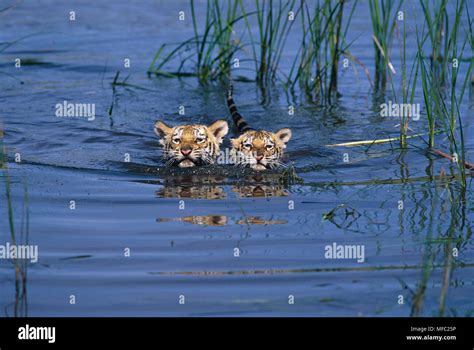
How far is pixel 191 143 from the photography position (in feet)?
32.4

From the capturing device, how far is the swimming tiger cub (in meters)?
9.67

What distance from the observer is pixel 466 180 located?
29.0 feet

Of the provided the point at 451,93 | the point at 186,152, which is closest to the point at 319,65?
the point at 451,93

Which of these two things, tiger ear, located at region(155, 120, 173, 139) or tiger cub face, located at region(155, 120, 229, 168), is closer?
tiger cub face, located at region(155, 120, 229, 168)

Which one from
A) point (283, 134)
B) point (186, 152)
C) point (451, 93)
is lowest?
point (186, 152)

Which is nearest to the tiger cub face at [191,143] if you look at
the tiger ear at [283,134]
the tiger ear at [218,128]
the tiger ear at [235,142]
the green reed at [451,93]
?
the tiger ear at [218,128]

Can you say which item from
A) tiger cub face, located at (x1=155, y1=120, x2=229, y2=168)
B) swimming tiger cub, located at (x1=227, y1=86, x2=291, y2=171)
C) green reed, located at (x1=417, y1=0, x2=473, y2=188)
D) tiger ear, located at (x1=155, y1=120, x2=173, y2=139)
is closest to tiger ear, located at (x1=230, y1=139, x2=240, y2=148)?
swimming tiger cub, located at (x1=227, y1=86, x2=291, y2=171)

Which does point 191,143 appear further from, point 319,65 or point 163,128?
point 319,65

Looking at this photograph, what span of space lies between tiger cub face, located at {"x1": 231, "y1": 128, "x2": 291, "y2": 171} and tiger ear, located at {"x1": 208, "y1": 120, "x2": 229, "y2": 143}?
228 millimetres

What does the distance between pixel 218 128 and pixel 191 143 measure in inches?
17.1

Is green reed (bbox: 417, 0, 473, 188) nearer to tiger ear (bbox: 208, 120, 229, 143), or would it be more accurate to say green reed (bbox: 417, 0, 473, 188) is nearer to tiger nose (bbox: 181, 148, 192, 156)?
tiger ear (bbox: 208, 120, 229, 143)

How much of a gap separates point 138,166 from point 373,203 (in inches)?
107
